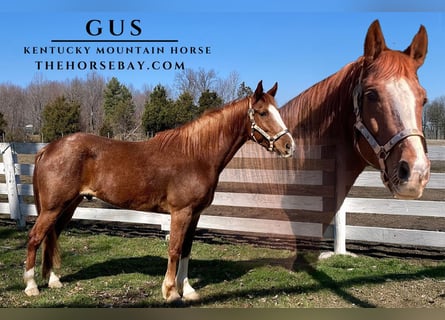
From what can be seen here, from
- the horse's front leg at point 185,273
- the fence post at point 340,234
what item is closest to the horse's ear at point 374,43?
the horse's front leg at point 185,273

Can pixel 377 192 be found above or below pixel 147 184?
below

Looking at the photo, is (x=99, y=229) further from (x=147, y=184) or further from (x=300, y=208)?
(x=300, y=208)

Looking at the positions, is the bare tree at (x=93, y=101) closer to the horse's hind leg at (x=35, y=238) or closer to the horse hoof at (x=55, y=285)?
the horse's hind leg at (x=35, y=238)

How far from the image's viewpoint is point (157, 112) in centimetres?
267

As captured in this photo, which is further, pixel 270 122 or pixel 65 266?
pixel 65 266

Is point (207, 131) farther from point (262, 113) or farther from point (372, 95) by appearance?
point (372, 95)

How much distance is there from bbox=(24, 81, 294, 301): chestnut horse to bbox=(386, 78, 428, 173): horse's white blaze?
1.14 meters

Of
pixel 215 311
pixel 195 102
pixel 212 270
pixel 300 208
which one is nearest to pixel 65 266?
pixel 212 270

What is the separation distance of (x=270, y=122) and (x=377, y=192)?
4.36 metres

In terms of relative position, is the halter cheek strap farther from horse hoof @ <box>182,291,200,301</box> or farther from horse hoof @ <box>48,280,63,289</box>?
horse hoof @ <box>48,280,63,289</box>

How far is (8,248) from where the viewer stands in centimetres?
430

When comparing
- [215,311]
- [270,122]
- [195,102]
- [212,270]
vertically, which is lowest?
[212,270]

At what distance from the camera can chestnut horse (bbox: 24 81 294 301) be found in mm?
2521

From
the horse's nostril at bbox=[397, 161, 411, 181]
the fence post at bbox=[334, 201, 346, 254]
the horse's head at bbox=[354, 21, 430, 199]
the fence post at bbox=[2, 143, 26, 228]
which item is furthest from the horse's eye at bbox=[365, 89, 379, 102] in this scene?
the fence post at bbox=[2, 143, 26, 228]
